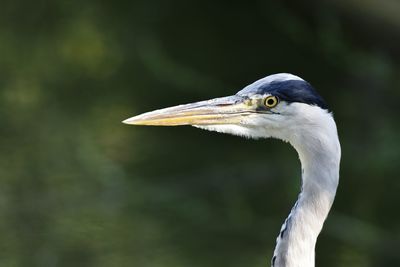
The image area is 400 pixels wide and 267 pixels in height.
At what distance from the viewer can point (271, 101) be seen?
11.1 feet

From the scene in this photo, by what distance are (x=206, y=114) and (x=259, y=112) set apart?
173mm

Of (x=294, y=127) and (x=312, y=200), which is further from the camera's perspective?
(x=294, y=127)

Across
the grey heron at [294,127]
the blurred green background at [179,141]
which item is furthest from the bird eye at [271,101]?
the blurred green background at [179,141]

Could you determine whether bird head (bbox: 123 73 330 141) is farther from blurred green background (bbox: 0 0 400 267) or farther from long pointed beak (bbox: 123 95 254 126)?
blurred green background (bbox: 0 0 400 267)

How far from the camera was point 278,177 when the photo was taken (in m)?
6.07

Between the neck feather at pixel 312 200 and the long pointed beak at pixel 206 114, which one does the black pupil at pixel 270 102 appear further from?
the neck feather at pixel 312 200

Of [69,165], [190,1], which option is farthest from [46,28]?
[69,165]

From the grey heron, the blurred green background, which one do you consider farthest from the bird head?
the blurred green background

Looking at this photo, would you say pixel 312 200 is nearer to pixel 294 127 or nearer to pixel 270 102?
pixel 294 127

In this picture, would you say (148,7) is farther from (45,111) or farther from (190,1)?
(45,111)

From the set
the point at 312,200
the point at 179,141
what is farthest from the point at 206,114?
the point at 179,141

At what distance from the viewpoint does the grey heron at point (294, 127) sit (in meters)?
3.21

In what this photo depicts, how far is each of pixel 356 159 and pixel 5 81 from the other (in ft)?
7.91

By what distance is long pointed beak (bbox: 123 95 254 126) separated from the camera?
3.39 m
